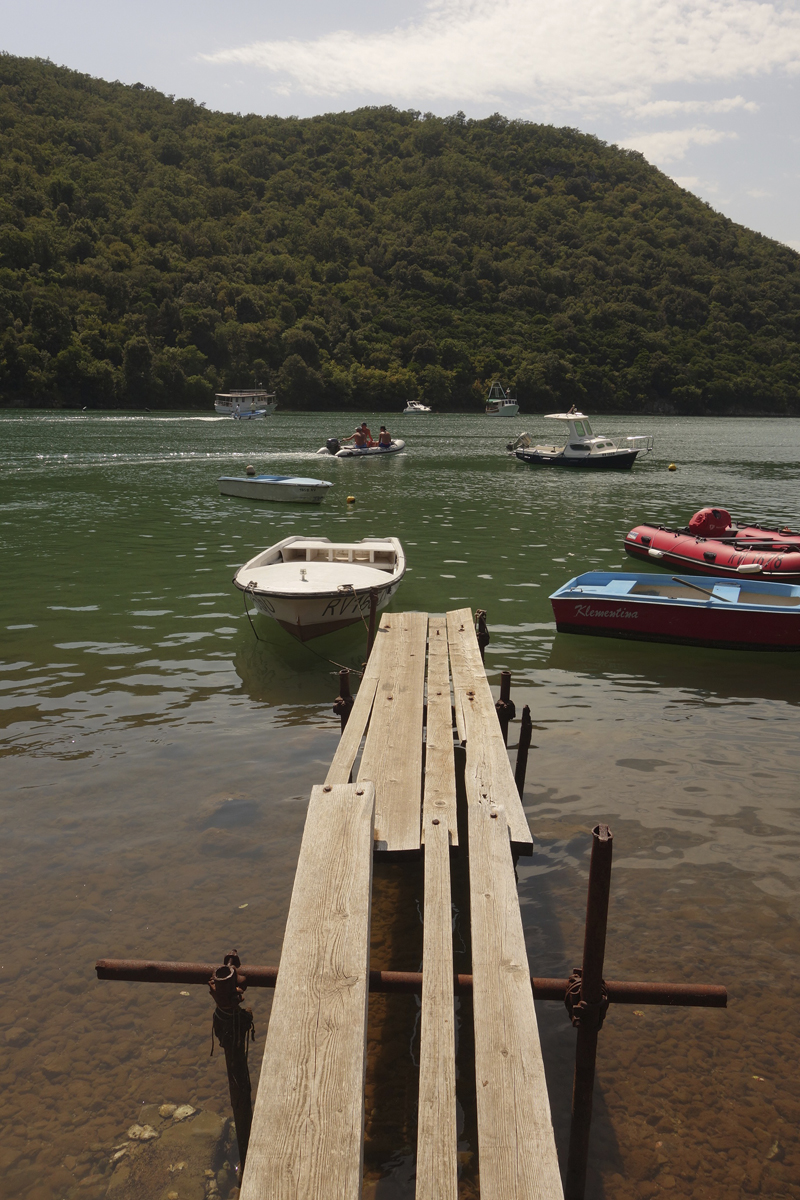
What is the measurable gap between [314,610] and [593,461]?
37952 millimetres

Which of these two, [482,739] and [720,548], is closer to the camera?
[482,739]

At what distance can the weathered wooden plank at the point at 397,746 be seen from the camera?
16.3 feet

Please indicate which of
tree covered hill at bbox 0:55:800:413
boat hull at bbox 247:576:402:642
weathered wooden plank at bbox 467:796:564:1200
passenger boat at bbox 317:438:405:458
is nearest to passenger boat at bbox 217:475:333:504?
passenger boat at bbox 317:438:405:458

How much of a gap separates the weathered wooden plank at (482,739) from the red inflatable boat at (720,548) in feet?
34.8

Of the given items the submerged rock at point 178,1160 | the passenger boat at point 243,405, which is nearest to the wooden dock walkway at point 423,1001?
the submerged rock at point 178,1160

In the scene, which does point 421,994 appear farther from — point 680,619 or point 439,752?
point 680,619

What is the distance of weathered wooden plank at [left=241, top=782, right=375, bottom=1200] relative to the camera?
285 cm

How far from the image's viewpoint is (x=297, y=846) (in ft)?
22.9

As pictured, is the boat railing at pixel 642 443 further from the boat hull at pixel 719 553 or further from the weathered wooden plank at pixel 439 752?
the weathered wooden plank at pixel 439 752

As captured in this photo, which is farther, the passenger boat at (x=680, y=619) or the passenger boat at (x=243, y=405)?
the passenger boat at (x=243, y=405)

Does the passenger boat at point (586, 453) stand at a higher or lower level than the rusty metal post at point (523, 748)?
higher

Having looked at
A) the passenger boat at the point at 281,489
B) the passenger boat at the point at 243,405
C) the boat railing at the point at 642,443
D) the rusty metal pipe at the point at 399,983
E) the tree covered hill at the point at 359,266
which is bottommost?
the rusty metal pipe at the point at 399,983

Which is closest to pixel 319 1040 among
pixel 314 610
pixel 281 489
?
pixel 314 610

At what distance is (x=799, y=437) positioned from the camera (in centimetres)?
8906
